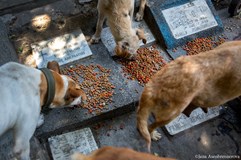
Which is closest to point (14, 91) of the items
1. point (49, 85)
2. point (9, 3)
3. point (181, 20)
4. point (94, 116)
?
point (49, 85)

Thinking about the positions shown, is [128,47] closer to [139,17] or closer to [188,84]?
[139,17]

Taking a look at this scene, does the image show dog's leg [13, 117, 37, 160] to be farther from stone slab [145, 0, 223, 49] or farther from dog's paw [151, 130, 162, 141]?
stone slab [145, 0, 223, 49]

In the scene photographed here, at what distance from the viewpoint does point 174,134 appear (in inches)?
240

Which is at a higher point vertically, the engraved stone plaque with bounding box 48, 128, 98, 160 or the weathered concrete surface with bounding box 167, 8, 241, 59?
the engraved stone plaque with bounding box 48, 128, 98, 160

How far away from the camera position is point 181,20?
7.19 meters

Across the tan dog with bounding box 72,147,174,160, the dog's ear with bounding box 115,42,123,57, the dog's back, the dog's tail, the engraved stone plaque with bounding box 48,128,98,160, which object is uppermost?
the dog's back

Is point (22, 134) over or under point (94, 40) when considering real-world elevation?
over

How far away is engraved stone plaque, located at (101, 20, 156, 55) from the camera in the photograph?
6.85 m

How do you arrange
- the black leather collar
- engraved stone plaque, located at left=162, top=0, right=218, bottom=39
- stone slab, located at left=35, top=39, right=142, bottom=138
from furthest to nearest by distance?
engraved stone plaque, located at left=162, top=0, right=218, bottom=39 → stone slab, located at left=35, top=39, right=142, bottom=138 → the black leather collar

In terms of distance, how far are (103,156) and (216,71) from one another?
2.26 metres

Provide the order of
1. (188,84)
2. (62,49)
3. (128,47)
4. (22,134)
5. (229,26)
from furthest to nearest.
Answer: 1. (229,26)
2. (62,49)
3. (128,47)
4. (188,84)
5. (22,134)

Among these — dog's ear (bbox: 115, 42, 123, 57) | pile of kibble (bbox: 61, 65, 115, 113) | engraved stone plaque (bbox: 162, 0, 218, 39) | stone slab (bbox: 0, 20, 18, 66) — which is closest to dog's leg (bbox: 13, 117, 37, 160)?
pile of kibble (bbox: 61, 65, 115, 113)

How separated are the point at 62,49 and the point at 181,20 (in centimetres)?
240

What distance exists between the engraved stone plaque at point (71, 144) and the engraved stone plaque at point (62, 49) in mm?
1349
